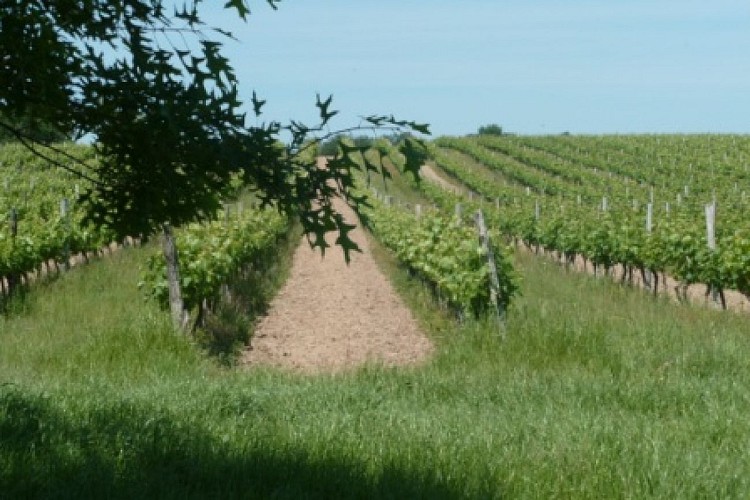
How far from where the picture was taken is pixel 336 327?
55.1 feet

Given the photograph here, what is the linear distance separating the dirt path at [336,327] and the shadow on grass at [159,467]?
4.61 meters

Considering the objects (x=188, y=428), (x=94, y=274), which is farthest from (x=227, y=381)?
(x=94, y=274)

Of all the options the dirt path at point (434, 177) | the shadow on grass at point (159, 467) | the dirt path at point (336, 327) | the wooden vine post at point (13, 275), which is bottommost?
the dirt path at point (434, 177)

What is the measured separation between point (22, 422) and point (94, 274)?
14.1 metres

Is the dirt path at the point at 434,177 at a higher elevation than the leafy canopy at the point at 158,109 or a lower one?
lower

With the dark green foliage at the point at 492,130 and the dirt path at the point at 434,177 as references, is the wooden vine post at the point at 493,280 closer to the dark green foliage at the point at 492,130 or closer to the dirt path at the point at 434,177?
the dirt path at the point at 434,177

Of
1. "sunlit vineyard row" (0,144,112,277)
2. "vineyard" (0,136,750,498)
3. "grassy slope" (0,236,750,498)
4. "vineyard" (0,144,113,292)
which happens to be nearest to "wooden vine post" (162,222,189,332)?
"vineyard" (0,136,750,498)

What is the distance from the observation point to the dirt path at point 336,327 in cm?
1378

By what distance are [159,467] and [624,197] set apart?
132 feet

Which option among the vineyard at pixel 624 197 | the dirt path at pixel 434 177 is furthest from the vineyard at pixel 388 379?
the dirt path at pixel 434 177

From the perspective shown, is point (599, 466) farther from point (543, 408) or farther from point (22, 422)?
point (22, 422)

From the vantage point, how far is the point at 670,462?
5.59 meters

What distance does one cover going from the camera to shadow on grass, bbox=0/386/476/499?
16.9 ft

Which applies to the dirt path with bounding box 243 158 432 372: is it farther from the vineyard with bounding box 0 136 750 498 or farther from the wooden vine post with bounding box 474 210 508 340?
the wooden vine post with bounding box 474 210 508 340
